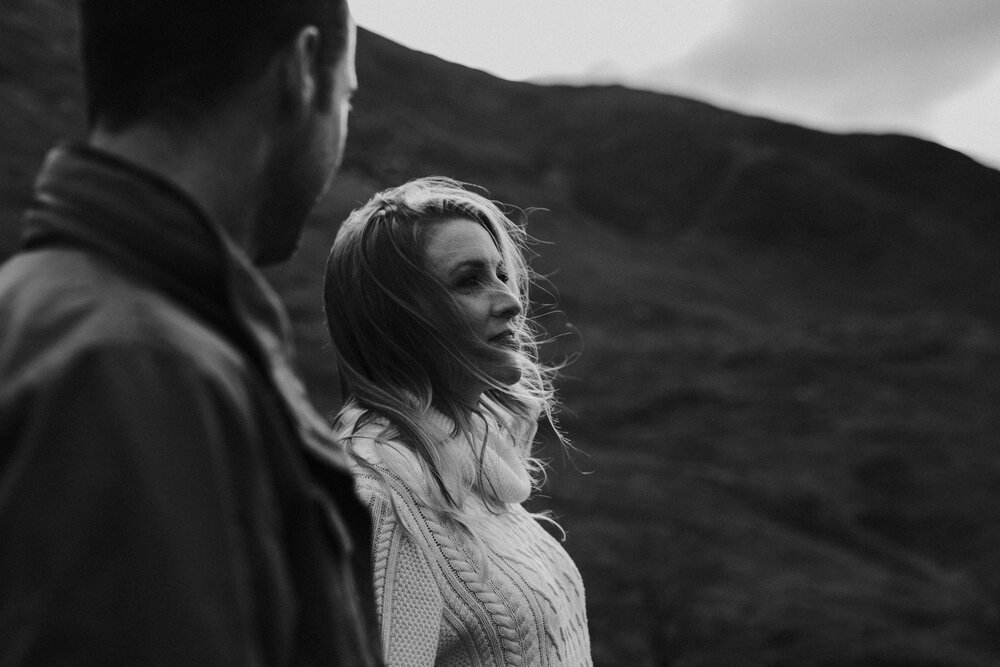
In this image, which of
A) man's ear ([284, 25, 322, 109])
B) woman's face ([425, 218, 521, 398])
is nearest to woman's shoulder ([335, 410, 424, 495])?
woman's face ([425, 218, 521, 398])

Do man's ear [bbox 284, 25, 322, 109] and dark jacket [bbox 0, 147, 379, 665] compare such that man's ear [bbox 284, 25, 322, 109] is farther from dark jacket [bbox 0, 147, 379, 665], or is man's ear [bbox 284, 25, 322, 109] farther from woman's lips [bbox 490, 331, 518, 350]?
woman's lips [bbox 490, 331, 518, 350]

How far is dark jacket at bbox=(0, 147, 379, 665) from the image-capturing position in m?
0.76

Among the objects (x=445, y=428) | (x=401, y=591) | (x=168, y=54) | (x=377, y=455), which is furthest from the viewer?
(x=445, y=428)

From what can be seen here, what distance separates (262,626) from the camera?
84 centimetres

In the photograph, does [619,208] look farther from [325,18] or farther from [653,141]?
[325,18]

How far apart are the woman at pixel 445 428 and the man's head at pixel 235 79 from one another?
110cm

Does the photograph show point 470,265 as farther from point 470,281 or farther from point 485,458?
point 485,458

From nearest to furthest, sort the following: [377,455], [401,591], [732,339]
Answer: [401,591], [377,455], [732,339]

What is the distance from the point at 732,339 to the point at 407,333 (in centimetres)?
1662

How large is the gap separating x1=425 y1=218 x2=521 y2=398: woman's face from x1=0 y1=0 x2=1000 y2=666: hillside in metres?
11.0

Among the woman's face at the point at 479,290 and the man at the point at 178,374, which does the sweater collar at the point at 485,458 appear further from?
the man at the point at 178,374

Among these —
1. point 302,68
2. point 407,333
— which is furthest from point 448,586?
point 302,68

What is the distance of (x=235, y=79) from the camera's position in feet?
3.32

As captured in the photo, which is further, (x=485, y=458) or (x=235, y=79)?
(x=485, y=458)
